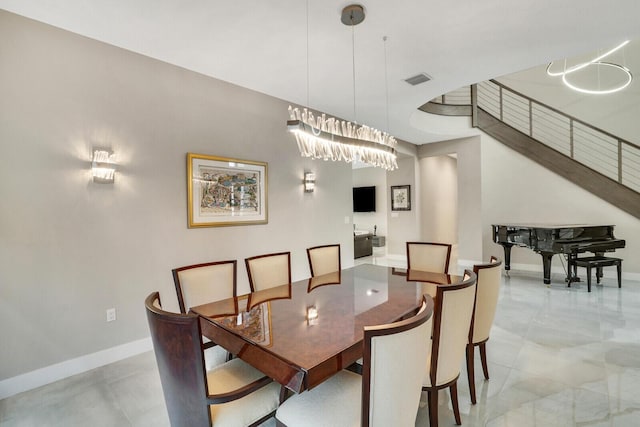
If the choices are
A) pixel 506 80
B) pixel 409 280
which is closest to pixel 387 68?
pixel 409 280

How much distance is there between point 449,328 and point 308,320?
765mm

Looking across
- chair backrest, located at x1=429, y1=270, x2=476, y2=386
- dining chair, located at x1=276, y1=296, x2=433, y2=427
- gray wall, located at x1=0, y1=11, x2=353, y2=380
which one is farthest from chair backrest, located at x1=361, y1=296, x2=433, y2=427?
gray wall, located at x1=0, y1=11, x2=353, y2=380

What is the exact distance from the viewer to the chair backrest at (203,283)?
2.19 m

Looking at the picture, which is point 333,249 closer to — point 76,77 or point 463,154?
point 76,77

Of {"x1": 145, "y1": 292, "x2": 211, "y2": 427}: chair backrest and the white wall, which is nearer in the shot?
{"x1": 145, "y1": 292, "x2": 211, "y2": 427}: chair backrest

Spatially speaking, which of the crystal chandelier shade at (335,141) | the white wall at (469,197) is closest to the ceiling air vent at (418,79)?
the crystal chandelier shade at (335,141)

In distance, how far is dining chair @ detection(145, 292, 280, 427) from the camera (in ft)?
3.86

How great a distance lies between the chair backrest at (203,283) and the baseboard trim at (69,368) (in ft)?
3.95

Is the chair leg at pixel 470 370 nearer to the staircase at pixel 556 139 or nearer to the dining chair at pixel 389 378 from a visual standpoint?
the dining chair at pixel 389 378

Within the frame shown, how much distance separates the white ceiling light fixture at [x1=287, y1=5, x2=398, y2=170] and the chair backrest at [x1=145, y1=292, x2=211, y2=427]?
1543 millimetres

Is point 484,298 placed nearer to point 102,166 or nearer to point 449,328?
point 449,328

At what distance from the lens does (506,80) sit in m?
6.85

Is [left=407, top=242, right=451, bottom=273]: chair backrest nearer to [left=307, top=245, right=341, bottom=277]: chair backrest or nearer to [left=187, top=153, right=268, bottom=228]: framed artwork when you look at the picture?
[left=307, top=245, right=341, bottom=277]: chair backrest

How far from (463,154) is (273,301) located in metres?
6.19
